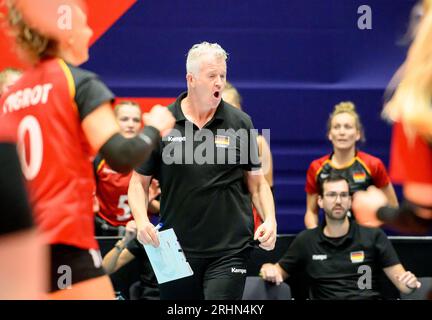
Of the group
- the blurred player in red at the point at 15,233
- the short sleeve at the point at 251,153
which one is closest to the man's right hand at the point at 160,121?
the short sleeve at the point at 251,153

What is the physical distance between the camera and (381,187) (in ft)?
21.0

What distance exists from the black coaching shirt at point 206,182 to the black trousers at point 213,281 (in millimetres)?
47

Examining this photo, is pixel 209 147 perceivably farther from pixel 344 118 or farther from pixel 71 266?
pixel 344 118

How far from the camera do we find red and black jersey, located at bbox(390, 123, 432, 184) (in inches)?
98.7

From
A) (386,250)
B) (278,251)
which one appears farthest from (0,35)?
(386,250)

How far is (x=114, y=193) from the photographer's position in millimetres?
6332

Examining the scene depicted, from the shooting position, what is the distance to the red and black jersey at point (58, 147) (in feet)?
9.62

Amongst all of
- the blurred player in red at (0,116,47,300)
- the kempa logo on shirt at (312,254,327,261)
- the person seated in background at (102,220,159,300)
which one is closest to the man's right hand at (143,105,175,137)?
the blurred player in red at (0,116,47,300)

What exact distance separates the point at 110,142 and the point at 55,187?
0.25m

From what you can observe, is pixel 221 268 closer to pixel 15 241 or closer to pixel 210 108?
pixel 210 108

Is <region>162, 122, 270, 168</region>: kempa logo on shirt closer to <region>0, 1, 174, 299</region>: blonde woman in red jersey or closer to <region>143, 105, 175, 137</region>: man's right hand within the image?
<region>143, 105, 175, 137</region>: man's right hand

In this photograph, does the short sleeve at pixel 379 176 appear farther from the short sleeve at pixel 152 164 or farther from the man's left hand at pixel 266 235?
the short sleeve at pixel 152 164

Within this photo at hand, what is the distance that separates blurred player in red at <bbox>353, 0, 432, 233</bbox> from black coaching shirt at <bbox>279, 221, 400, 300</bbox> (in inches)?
118
